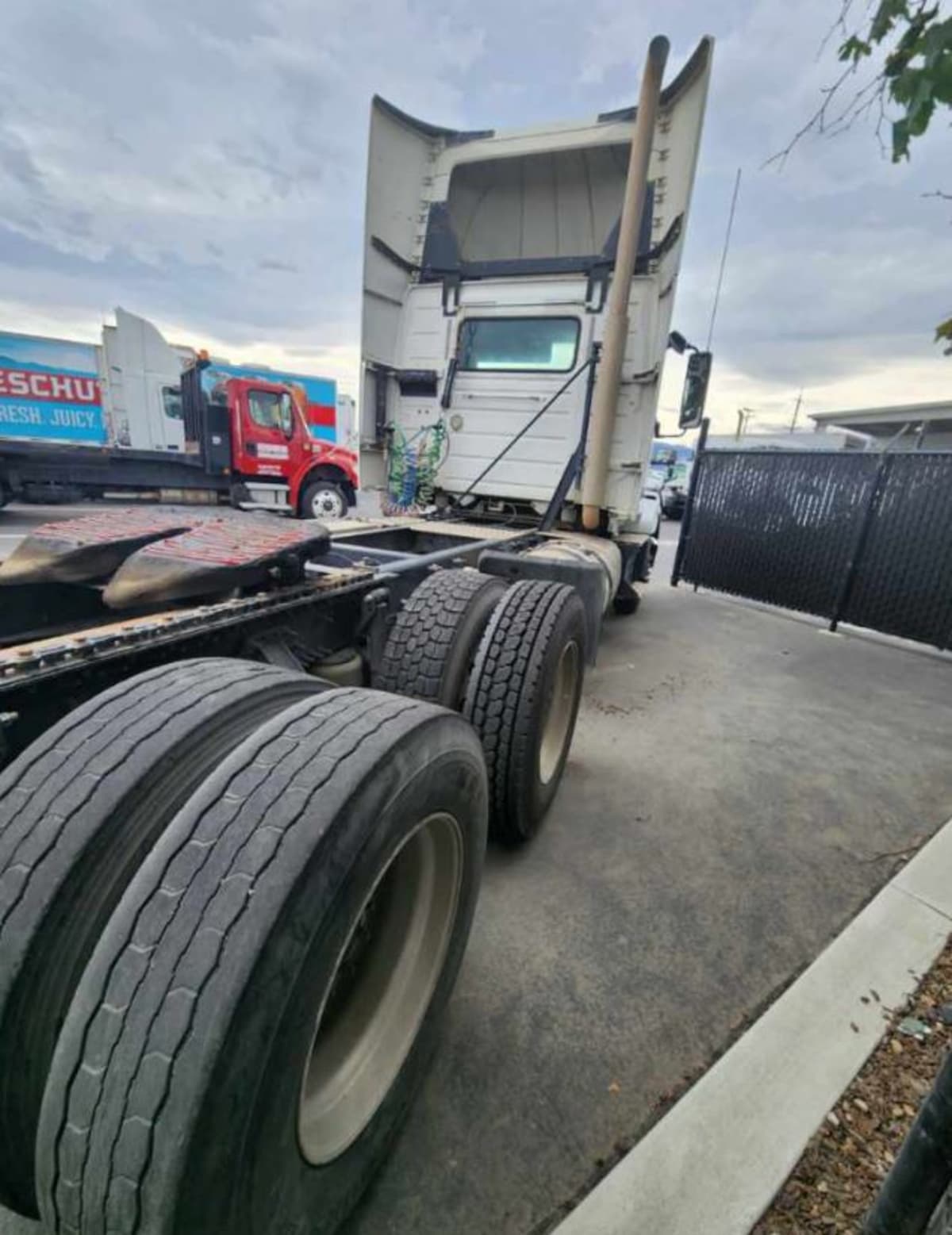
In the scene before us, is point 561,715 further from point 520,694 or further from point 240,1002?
point 240,1002

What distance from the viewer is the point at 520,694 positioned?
2.32 meters

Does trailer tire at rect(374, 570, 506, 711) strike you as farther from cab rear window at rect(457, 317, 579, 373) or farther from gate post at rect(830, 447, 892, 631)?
gate post at rect(830, 447, 892, 631)

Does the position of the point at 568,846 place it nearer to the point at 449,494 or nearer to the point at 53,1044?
the point at 53,1044

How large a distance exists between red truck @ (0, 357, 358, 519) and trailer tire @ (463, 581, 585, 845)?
10.1 metres

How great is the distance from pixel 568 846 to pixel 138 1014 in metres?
2.05

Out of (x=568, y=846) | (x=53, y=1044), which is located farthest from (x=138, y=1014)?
(x=568, y=846)

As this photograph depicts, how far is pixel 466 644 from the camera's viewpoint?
2.46 meters

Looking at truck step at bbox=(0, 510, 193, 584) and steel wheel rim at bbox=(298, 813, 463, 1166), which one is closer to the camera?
steel wheel rim at bbox=(298, 813, 463, 1166)

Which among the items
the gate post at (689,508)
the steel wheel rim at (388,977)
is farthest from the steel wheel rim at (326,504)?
the steel wheel rim at (388,977)

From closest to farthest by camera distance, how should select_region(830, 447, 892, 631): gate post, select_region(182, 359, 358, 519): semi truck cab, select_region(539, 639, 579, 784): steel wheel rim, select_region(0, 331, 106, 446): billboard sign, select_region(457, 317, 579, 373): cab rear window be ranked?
1. select_region(539, 639, 579, 784): steel wheel rim
2. select_region(457, 317, 579, 373): cab rear window
3. select_region(830, 447, 892, 631): gate post
4. select_region(182, 359, 358, 519): semi truck cab
5. select_region(0, 331, 106, 446): billboard sign

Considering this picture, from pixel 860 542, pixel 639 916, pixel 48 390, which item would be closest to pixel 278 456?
pixel 48 390

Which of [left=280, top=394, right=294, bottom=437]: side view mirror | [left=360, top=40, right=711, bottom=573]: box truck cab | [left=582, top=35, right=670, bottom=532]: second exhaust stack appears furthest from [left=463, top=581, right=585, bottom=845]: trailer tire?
[left=280, top=394, right=294, bottom=437]: side view mirror

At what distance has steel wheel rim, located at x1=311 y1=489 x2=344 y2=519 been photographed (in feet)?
42.6

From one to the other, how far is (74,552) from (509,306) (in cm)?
437
